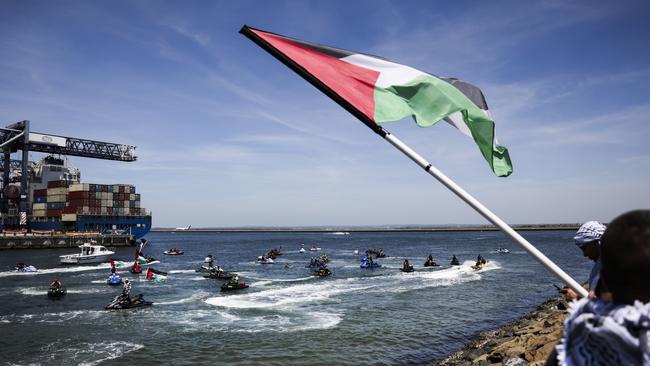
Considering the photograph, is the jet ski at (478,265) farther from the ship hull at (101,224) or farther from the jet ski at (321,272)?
the ship hull at (101,224)

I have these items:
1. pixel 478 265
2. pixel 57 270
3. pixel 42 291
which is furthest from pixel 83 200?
pixel 478 265

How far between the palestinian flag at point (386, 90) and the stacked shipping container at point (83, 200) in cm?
12238

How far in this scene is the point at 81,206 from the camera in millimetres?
112062

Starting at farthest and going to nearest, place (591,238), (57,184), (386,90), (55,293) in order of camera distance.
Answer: (57,184) < (55,293) < (386,90) < (591,238)

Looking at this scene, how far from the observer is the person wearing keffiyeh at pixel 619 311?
2.02 metres

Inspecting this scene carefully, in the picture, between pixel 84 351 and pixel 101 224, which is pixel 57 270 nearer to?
pixel 84 351

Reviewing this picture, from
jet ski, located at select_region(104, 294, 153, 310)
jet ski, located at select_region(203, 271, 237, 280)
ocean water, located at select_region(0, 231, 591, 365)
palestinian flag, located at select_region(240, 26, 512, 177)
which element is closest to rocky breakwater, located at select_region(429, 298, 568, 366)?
ocean water, located at select_region(0, 231, 591, 365)

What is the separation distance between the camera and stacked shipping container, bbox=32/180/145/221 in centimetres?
Answer: 11288

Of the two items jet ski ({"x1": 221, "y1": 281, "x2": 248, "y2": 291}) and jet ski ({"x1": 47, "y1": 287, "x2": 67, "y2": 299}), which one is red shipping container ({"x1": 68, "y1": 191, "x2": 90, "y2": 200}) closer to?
jet ski ({"x1": 47, "y1": 287, "x2": 67, "y2": 299})

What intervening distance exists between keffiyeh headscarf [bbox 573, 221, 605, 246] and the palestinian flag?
4.90ft

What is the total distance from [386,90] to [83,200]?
405ft

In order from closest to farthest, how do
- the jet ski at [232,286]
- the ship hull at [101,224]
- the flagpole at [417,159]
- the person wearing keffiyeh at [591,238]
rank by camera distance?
the person wearing keffiyeh at [591,238], the flagpole at [417,159], the jet ski at [232,286], the ship hull at [101,224]

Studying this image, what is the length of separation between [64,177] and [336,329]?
13291 centimetres

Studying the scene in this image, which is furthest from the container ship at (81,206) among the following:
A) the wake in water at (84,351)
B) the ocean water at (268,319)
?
the wake in water at (84,351)
